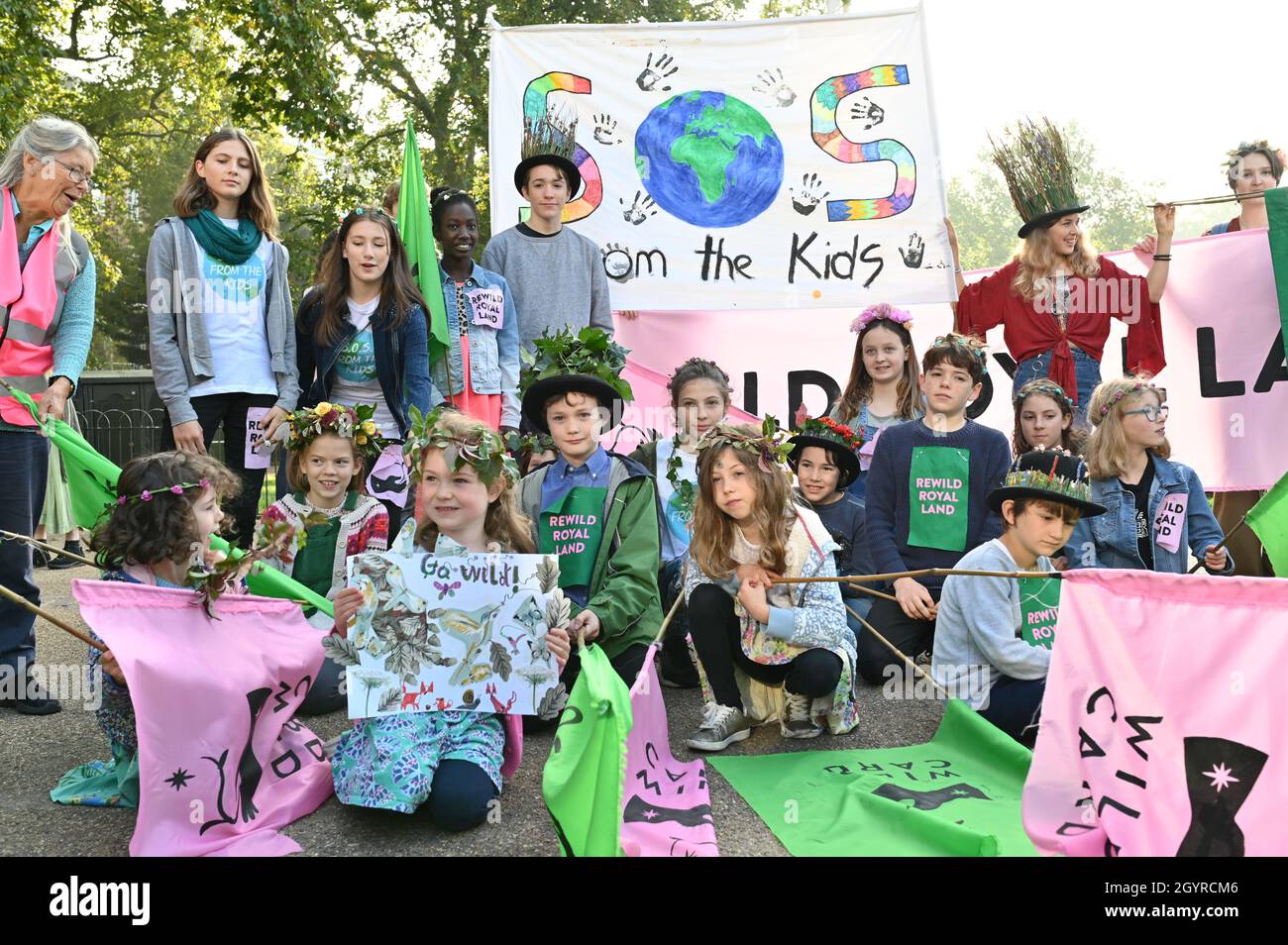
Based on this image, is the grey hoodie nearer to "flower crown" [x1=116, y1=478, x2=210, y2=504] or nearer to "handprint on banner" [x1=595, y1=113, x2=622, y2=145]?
"flower crown" [x1=116, y1=478, x2=210, y2=504]

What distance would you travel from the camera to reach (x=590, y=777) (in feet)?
8.27

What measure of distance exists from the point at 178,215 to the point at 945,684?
3.68 metres

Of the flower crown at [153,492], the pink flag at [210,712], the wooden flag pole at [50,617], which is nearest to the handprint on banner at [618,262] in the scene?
the flower crown at [153,492]

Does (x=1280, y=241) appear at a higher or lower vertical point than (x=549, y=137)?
lower

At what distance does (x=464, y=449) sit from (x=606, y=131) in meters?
4.01

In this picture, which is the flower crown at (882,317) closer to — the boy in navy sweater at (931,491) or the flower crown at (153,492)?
the boy in navy sweater at (931,491)

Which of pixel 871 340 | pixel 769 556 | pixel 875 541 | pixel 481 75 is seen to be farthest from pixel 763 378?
pixel 481 75

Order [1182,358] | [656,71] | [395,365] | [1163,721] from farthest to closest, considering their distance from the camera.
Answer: [656,71] < [1182,358] < [395,365] < [1163,721]

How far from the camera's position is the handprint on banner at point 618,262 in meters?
6.77

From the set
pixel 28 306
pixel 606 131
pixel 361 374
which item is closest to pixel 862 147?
pixel 606 131

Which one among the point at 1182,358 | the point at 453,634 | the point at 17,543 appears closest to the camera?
the point at 453,634

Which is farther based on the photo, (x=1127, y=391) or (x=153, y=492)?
(x=1127, y=391)

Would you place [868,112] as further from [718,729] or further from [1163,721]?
[1163,721]
